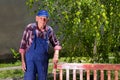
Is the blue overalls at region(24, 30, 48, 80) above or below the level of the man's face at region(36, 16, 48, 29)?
below

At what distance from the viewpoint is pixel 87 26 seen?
7301 millimetres

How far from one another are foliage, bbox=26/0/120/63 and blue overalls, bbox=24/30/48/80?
1313 mm

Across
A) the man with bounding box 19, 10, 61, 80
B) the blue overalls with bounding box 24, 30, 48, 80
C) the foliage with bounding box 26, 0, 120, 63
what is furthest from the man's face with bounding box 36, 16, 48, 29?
the foliage with bounding box 26, 0, 120, 63

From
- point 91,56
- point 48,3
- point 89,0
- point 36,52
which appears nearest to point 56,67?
point 36,52

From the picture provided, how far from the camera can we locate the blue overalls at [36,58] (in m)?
5.95

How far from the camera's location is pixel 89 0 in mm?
7008

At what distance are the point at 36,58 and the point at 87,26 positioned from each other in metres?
Answer: 1.63

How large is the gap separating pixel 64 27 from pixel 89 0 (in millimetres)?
1157

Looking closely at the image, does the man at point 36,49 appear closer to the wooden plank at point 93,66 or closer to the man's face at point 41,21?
the man's face at point 41,21

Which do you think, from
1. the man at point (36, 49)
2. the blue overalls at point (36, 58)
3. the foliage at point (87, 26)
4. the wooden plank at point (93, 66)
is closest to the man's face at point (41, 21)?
the man at point (36, 49)

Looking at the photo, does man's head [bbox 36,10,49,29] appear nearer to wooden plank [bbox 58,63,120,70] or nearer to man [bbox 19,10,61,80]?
man [bbox 19,10,61,80]

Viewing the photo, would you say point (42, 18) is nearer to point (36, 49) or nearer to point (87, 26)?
point (36, 49)

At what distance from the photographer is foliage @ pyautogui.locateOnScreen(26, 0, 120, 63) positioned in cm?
718

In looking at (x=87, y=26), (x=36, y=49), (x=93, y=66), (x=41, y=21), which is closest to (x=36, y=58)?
(x=36, y=49)
